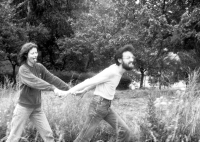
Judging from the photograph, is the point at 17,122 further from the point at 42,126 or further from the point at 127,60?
the point at 127,60

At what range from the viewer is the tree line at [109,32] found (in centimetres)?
1191

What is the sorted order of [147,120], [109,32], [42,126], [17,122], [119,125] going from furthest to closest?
[109,32] < [147,120] < [119,125] < [42,126] < [17,122]

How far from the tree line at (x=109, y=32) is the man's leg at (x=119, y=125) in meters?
1.82

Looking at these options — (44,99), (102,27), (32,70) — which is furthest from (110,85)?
(102,27)

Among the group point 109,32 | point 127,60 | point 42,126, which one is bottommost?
point 42,126

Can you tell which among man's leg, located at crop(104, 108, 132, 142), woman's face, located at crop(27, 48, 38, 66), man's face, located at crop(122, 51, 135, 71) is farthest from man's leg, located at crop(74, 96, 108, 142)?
woman's face, located at crop(27, 48, 38, 66)

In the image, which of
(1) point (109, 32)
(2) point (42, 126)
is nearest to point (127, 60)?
(2) point (42, 126)

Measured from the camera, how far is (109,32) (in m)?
15.5

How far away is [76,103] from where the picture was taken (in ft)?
17.4

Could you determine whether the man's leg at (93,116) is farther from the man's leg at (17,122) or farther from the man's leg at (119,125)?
the man's leg at (17,122)

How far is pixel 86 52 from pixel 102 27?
6.58 m

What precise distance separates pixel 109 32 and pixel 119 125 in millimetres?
11901

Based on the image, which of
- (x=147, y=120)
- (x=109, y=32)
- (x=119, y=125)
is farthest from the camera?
(x=109, y=32)

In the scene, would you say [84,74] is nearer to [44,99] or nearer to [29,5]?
[29,5]
